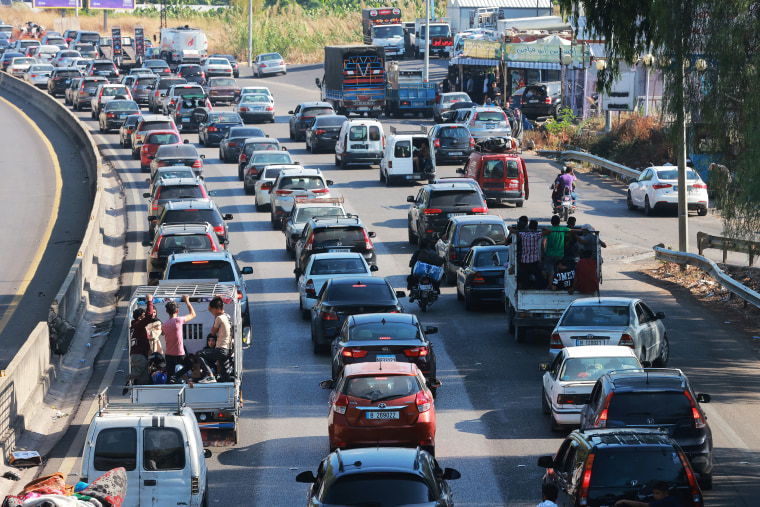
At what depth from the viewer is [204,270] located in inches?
895

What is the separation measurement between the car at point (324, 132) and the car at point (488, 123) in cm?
543

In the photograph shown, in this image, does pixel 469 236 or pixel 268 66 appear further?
pixel 268 66

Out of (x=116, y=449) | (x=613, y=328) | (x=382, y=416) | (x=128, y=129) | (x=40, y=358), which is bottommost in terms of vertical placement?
(x=40, y=358)

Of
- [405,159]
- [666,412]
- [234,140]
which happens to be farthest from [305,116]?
[666,412]

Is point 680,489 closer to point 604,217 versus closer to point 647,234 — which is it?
point 647,234

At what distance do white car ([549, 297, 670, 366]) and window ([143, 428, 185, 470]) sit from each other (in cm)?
831

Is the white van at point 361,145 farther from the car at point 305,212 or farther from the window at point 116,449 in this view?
the window at point 116,449

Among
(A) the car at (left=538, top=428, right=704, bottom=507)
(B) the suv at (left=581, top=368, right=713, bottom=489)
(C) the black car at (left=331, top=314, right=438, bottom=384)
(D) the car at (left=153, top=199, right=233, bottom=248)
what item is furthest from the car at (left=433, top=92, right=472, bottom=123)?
(A) the car at (left=538, top=428, right=704, bottom=507)

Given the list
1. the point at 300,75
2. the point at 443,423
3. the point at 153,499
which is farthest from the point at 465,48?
the point at 153,499

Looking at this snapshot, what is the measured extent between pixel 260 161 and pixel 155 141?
6991mm

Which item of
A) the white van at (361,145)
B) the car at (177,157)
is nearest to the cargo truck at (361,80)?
the white van at (361,145)

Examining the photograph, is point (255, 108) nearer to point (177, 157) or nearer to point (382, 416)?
point (177, 157)

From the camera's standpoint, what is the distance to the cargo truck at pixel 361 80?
60.4 m

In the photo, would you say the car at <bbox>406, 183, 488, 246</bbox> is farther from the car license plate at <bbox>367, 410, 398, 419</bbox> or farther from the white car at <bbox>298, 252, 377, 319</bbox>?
the car license plate at <bbox>367, 410, 398, 419</bbox>
